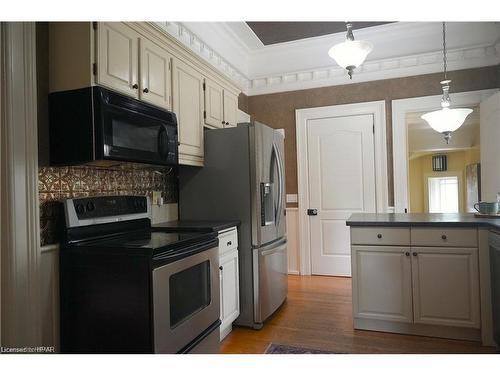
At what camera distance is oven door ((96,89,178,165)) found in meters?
1.70

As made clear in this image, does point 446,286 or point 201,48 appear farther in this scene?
point 201,48

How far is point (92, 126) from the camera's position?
1.65 metres

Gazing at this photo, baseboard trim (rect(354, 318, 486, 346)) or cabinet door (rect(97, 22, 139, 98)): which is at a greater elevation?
cabinet door (rect(97, 22, 139, 98))

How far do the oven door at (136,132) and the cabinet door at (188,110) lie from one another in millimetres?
205

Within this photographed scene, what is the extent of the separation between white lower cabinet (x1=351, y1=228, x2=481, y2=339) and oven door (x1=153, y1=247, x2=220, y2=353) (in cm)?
110

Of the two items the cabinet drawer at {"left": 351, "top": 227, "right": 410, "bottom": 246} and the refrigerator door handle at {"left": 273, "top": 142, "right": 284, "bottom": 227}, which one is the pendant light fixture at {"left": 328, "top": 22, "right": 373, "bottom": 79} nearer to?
the refrigerator door handle at {"left": 273, "top": 142, "right": 284, "bottom": 227}

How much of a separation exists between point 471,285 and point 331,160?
2194mm

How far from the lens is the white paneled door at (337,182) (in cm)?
400

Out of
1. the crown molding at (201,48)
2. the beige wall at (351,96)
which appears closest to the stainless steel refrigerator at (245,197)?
the crown molding at (201,48)

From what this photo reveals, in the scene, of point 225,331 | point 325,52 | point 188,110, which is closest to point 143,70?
point 188,110

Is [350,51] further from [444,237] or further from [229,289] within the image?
[229,289]

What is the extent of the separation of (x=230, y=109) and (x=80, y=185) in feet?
5.47

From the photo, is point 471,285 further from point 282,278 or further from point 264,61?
point 264,61

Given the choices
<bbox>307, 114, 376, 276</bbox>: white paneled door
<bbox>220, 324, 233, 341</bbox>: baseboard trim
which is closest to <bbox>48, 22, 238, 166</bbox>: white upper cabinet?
<bbox>220, 324, 233, 341</bbox>: baseboard trim
